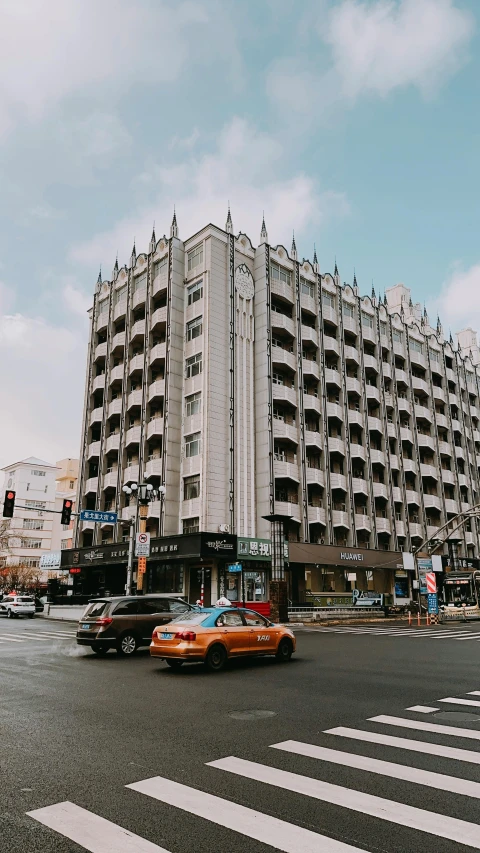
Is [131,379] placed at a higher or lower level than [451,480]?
Answer: higher

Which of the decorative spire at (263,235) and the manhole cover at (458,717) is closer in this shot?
the manhole cover at (458,717)

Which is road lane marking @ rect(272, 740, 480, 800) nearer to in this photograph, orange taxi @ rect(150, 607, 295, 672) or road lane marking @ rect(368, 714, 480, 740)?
road lane marking @ rect(368, 714, 480, 740)

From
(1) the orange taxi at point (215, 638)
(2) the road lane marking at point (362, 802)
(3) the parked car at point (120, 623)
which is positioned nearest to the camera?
(2) the road lane marking at point (362, 802)

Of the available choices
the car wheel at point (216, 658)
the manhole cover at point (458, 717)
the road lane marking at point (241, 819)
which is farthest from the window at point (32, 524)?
the road lane marking at point (241, 819)

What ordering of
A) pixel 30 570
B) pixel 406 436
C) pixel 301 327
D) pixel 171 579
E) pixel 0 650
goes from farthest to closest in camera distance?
pixel 30 570 < pixel 406 436 < pixel 301 327 < pixel 171 579 < pixel 0 650

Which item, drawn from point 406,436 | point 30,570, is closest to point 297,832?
point 406,436

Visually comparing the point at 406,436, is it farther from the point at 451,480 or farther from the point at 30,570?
the point at 30,570

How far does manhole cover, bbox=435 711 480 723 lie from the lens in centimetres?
817

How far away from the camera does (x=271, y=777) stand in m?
5.57

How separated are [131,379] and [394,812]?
145 ft

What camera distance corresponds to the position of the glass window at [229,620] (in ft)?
45.4

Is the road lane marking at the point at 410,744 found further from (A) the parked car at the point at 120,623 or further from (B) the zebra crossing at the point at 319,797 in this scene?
(A) the parked car at the point at 120,623

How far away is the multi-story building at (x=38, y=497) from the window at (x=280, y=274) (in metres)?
57.4

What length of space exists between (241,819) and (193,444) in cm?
3531
